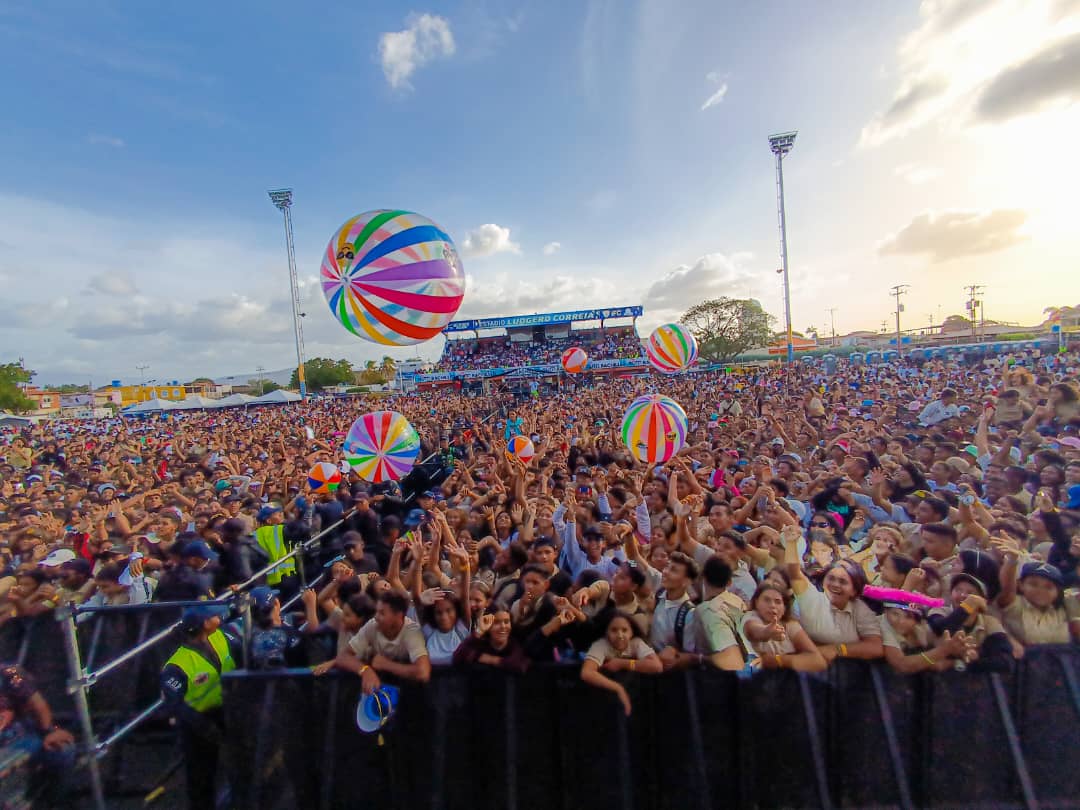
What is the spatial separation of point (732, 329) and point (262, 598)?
181ft

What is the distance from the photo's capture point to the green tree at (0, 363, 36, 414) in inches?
1710

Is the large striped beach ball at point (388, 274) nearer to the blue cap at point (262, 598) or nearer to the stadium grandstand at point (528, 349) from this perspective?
the blue cap at point (262, 598)

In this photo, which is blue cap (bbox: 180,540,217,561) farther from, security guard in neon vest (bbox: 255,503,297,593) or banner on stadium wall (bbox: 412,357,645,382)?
banner on stadium wall (bbox: 412,357,645,382)

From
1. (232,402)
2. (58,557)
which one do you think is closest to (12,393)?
(232,402)

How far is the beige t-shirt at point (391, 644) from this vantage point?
262 centimetres

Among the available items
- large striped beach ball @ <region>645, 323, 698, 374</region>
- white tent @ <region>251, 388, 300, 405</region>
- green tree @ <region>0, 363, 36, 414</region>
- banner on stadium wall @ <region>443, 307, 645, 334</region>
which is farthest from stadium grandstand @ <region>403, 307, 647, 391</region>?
green tree @ <region>0, 363, 36, 414</region>

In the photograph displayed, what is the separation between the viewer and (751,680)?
2471 mm

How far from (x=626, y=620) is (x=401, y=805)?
1.53 m

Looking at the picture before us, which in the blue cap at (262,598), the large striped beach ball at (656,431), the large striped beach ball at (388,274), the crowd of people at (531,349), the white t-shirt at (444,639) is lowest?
the blue cap at (262,598)

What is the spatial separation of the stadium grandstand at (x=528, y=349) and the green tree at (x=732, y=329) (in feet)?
49.5

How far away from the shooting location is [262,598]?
3.72m

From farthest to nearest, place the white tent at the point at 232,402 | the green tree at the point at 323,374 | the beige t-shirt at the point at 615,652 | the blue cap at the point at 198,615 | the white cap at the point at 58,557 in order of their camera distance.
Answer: the green tree at the point at 323,374, the white tent at the point at 232,402, the white cap at the point at 58,557, the blue cap at the point at 198,615, the beige t-shirt at the point at 615,652

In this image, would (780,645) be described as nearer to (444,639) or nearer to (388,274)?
(444,639)

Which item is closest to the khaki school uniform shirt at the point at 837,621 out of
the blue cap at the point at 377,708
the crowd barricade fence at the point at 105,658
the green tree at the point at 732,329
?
the blue cap at the point at 377,708
